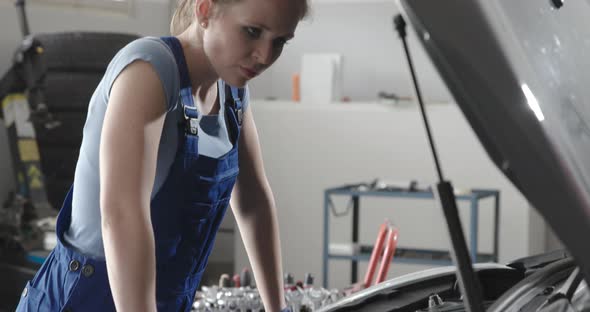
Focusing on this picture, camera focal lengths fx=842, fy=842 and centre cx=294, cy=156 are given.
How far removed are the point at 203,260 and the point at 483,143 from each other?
838 millimetres

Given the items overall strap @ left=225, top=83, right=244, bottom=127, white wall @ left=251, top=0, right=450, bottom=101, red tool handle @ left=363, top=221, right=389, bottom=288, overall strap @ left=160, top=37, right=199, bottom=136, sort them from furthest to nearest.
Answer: white wall @ left=251, top=0, right=450, bottom=101 → red tool handle @ left=363, top=221, right=389, bottom=288 → overall strap @ left=225, top=83, right=244, bottom=127 → overall strap @ left=160, top=37, right=199, bottom=136

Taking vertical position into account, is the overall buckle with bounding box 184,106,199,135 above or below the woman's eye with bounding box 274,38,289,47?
below

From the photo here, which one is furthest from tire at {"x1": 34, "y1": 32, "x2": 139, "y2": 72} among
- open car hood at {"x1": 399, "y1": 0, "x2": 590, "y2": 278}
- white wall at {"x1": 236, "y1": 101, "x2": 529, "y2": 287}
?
open car hood at {"x1": 399, "y1": 0, "x2": 590, "y2": 278}

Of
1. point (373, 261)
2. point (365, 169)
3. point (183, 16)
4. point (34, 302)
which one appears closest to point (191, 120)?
point (183, 16)

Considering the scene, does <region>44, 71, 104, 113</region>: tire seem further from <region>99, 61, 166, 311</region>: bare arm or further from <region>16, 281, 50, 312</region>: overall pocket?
<region>99, 61, 166, 311</region>: bare arm

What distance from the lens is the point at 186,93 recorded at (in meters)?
1.20

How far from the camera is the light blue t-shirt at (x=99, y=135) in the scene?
45.1 inches

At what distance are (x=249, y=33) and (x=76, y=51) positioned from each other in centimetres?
383

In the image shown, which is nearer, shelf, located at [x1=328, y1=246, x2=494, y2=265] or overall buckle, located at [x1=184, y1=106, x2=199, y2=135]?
overall buckle, located at [x1=184, y1=106, x2=199, y2=135]

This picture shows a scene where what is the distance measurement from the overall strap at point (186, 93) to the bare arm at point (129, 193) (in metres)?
0.10

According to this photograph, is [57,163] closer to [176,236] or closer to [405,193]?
[405,193]

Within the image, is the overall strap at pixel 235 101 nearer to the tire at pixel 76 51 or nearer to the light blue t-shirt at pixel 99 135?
the light blue t-shirt at pixel 99 135

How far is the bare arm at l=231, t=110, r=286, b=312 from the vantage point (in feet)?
4.50

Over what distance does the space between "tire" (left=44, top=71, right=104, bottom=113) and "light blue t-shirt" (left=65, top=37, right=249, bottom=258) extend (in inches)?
136
